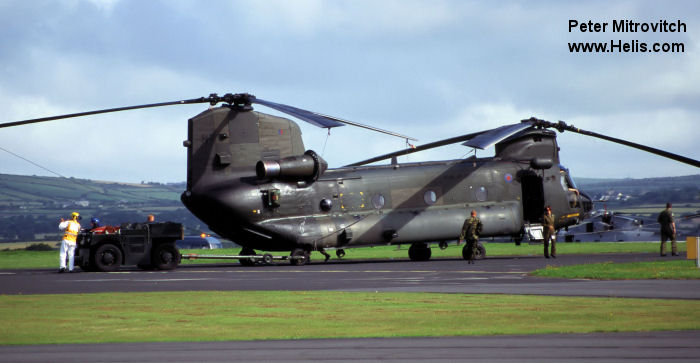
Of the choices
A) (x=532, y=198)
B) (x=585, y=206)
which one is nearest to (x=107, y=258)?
(x=532, y=198)

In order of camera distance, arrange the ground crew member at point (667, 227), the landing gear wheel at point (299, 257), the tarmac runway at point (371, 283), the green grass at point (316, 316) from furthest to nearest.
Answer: the ground crew member at point (667, 227) < the landing gear wheel at point (299, 257) < the tarmac runway at point (371, 283) < the green grass at point (316, 316)

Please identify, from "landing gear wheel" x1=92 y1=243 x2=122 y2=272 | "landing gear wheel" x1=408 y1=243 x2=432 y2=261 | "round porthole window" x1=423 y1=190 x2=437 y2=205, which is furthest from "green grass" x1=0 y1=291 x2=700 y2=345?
"landing gear wheel" x1=408 y1=243 x2=432 y2=261

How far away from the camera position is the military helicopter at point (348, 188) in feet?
118

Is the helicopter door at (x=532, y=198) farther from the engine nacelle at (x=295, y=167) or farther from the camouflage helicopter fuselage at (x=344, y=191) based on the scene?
the engine nacelle at (x=295, y=167)

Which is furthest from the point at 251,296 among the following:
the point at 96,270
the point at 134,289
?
the point at 96,270

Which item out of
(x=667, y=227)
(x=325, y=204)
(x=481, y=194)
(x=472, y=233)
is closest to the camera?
(x=472, y=233)

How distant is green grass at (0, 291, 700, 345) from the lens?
12859 mm

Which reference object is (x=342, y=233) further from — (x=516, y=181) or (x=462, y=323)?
(x=462, y=323)

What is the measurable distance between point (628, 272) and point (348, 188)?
16.1 m

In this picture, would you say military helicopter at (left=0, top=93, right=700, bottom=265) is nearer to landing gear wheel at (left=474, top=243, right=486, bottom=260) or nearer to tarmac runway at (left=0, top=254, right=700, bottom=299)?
landing gear wheel at (left=474, top=243, right=486, bottom=260)

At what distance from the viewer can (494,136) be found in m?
37.0

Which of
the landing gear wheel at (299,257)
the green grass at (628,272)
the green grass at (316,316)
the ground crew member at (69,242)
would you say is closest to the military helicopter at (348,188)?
the landing gear wheel at (299,257)

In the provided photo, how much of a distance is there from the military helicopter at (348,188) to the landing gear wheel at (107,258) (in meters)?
4.22

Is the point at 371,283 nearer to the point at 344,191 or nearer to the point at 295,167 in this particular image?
the point at 295,167
